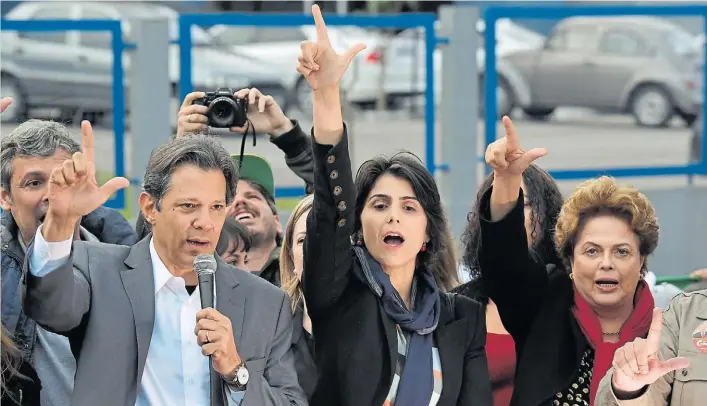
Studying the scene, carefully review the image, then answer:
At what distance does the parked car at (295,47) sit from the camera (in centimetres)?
754

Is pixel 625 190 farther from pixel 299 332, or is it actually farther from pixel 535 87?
pixel 535 87

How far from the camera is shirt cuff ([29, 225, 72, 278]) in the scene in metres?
3.15

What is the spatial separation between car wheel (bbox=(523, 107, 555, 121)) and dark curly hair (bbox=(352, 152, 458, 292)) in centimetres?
475

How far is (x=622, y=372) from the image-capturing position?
3.47 meters

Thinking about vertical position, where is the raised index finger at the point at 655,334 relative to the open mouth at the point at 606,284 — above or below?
below

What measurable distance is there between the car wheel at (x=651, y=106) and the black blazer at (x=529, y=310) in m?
4.43

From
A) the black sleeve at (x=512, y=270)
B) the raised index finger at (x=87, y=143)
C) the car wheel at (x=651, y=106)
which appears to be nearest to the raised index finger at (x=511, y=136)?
the black sleeve at (x=512, y=270)

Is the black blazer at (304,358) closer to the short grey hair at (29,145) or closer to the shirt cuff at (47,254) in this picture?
the shirt cuff at (47,254)

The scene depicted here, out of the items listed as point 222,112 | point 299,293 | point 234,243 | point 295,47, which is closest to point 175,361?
point 299,293

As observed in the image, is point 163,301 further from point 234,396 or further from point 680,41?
point 680,41

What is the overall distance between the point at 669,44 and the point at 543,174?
424cm

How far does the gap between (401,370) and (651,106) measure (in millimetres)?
5435

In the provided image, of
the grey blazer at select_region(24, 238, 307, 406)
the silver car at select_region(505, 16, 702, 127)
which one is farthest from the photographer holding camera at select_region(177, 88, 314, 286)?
the silver car at select_region(505, 16, 702, 127)

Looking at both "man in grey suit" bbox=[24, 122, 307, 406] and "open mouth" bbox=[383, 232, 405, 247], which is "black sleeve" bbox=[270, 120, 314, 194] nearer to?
"open mouth" bbox=[383, 232, 405, 247]
